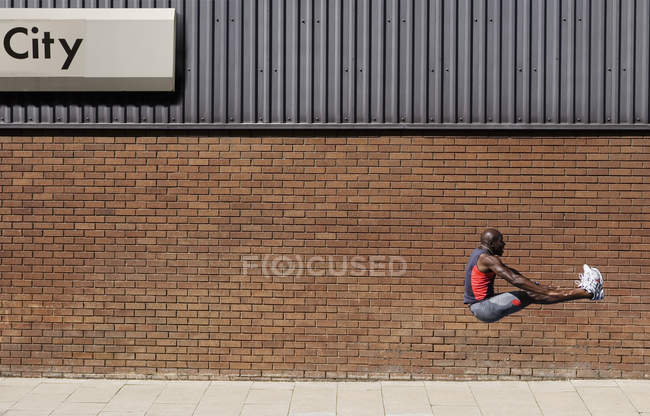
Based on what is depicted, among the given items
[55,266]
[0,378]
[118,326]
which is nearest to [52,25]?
[55,266]

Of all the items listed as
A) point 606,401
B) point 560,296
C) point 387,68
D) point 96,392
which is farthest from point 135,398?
point 606,401

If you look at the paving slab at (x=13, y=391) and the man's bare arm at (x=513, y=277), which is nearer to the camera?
the paving slab at (x=13, y=391)

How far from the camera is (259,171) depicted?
808 centimetres

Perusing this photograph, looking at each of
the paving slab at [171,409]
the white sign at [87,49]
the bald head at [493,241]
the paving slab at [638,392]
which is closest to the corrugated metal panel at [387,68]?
the white sign at [87,49]

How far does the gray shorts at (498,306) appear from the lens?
7984 mm

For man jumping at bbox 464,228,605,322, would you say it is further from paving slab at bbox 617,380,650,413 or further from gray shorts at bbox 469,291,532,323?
paving slab at bbox 617,380,650,413

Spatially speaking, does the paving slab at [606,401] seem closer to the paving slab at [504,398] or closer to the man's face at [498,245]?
the paving slab at [504,398]

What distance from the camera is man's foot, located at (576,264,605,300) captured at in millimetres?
7914

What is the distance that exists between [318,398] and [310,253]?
159 centimetres

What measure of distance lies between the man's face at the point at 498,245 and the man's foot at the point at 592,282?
0.94 m

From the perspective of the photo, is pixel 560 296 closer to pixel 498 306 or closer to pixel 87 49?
pixel 498 306

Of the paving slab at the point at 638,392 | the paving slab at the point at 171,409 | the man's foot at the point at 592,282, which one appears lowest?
the paving slab at the point at 171,409

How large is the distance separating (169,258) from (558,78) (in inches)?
189

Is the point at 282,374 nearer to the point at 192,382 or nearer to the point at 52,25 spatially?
the point at 192,382
